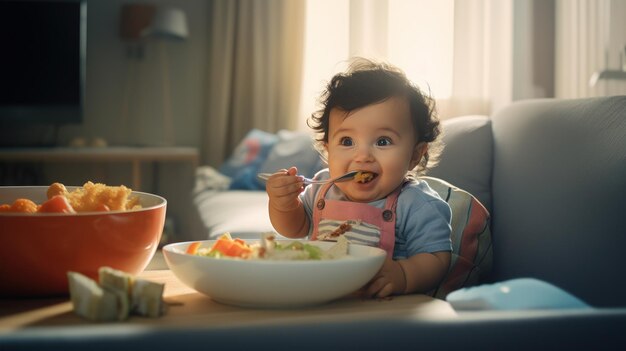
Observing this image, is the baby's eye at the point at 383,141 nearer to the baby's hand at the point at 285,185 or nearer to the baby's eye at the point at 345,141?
the baby's eye at the point at 345,141

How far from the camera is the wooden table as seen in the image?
27.5 inches

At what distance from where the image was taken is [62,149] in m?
4.28

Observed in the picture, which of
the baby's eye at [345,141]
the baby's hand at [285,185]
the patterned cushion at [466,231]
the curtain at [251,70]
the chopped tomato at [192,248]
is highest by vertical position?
the curtain at [251,70]

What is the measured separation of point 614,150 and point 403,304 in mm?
741

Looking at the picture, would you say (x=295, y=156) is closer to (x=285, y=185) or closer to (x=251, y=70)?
(x=251, y=70)

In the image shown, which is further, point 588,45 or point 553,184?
point 588,45

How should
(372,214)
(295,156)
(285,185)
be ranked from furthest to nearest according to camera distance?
(295,156) < (372,214) < (285,185)

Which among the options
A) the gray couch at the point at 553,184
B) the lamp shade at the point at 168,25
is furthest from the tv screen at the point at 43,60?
the gray couch at the point at 553,184

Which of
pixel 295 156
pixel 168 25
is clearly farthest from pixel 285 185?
pixel 168 25

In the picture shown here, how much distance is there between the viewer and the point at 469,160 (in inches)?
75.6

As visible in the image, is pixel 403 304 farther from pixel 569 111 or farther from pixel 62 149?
pixel 62 149

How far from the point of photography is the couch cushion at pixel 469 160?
1897 millimetres

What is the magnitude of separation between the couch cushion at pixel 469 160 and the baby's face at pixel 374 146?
782mm

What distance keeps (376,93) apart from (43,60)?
12.9ft
